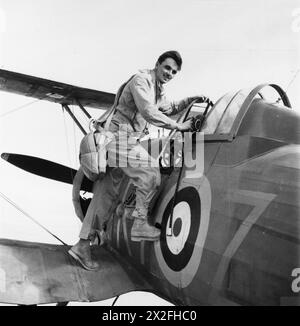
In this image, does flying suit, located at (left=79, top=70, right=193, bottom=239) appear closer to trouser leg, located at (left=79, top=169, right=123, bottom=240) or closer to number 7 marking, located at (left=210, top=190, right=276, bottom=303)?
trouser leg, located at (left=79, top=169, right=123, bottom=240)

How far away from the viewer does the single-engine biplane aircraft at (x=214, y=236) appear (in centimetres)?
252

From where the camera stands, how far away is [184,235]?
327cm

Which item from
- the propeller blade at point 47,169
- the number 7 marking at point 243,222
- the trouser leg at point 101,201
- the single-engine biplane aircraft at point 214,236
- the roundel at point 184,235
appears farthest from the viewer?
the propeller blade at point 47,169

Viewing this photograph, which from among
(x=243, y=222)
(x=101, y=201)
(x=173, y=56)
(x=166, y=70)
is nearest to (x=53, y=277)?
(x=101, y=201)

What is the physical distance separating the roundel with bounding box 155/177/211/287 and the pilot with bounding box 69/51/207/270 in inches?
6.6

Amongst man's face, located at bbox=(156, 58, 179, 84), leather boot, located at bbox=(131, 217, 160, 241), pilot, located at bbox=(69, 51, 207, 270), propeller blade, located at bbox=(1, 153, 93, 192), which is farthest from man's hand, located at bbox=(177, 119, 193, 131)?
propeller blade, located at bbox=(1, 153, 93, 192)

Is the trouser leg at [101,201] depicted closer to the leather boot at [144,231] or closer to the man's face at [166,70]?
the leather boot at [144,231]

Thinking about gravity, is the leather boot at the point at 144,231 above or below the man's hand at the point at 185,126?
below

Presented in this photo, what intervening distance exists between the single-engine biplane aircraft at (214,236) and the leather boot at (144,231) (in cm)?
7

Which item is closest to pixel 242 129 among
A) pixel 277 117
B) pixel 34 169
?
pixel 277 117

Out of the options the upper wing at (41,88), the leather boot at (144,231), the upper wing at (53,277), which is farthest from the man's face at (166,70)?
the upper wing at (41,88)

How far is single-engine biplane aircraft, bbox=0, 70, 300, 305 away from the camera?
99.3 inches

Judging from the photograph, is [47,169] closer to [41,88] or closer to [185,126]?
[41,88]

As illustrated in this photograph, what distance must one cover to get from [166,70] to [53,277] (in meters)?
2.20
